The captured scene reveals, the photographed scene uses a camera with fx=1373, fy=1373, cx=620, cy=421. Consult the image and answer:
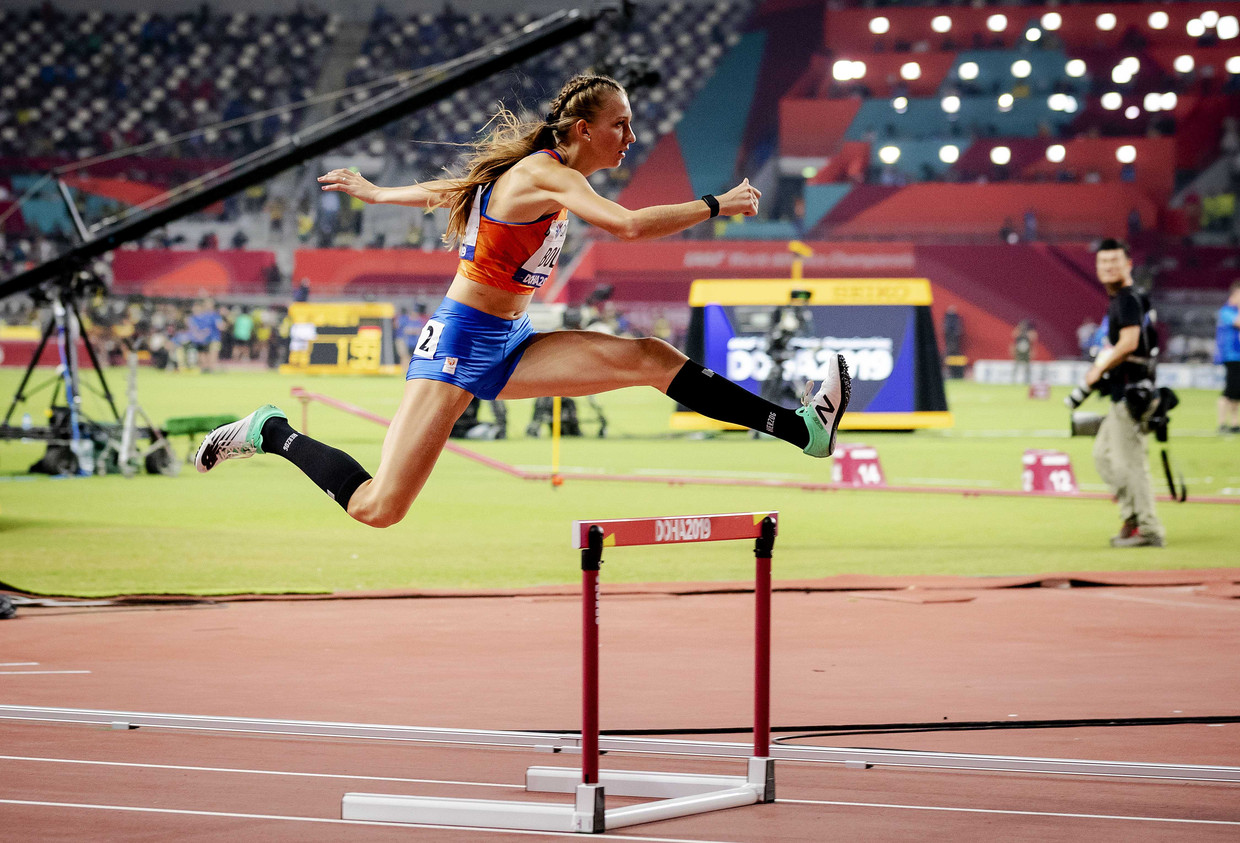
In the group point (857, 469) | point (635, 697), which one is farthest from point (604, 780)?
point (857, 469)

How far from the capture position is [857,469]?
15.4m

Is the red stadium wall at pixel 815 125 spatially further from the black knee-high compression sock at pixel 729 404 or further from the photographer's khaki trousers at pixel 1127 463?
the black knee-high compression sock at pixel 729 404

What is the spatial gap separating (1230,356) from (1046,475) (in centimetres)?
837

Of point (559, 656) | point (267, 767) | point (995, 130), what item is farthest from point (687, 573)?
point (995, 130)

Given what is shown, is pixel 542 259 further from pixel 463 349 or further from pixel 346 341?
pixel 346 341

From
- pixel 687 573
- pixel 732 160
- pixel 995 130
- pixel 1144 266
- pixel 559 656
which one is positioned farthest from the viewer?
pixel 732 160

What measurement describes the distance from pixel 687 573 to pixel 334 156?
43.1m

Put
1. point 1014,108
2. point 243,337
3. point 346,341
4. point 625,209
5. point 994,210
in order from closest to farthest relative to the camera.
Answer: point 625,209
point 346,341
point 243,337
point 994,210
point 1014,108

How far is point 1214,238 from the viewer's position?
4266 cm

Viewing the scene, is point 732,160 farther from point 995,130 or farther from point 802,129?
point 995,130

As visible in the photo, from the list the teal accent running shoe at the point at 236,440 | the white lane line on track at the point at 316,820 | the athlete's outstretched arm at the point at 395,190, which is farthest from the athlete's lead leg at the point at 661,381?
the white lane line on track at the point at 316,820

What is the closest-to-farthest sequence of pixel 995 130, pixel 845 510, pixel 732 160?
pixel 845 510 < pixel 995 130 < pixel 732 160

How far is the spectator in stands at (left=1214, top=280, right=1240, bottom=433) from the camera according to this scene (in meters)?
20.8

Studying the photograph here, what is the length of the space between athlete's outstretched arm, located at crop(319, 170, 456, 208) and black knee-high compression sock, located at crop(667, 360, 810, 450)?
1.13 m
